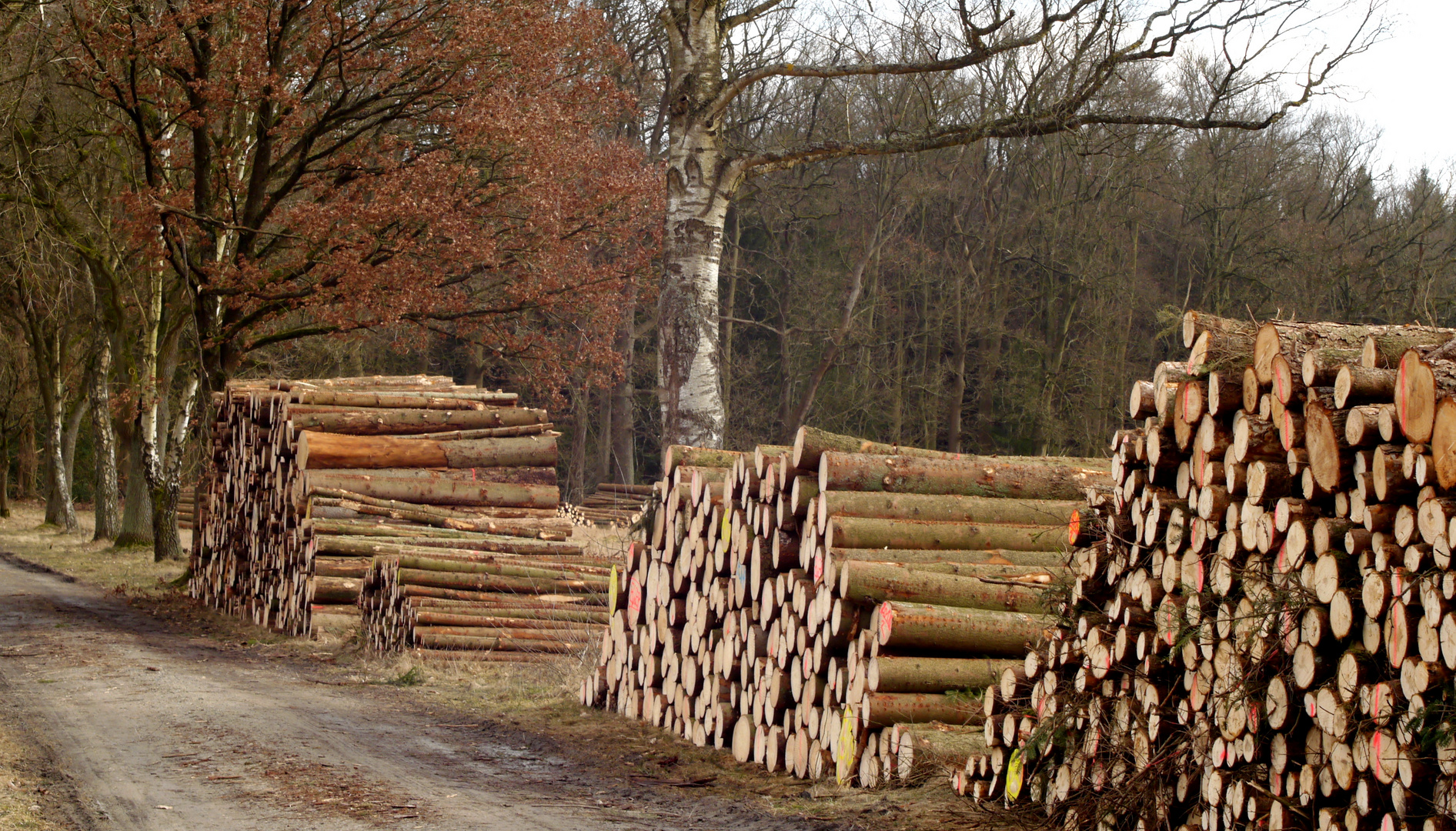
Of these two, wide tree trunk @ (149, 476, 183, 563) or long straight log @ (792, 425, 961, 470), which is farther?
wide tree trunk @ (149, 476, 183, 563)

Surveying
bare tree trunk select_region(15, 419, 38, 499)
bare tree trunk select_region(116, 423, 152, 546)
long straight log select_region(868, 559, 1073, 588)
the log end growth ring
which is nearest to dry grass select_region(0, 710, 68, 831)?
long straight log select_region(868, 559, 1073, 588)

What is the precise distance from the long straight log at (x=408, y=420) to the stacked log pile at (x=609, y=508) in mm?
8042

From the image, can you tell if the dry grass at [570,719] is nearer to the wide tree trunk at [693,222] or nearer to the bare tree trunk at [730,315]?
the wide tree trunk at [693,222]

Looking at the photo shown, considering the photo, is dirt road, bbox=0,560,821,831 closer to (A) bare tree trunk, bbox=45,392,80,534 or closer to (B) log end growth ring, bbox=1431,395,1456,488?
(B) log end growth ring, bbox=1431,395,1456,488

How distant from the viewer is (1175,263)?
106ft

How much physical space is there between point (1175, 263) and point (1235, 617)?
3032 centimetres

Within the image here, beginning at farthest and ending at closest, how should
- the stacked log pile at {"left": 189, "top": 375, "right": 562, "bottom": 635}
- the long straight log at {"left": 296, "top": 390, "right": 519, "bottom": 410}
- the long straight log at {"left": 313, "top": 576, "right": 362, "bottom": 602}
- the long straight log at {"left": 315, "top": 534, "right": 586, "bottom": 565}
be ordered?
the long straight log at {"left": 296, "top": 390, "right": 519, "bottom": 410}
the stacked log pile at {"left": 189, "top": 375, "right": 562, "bottom": 635}
the long straight log at {"left": 313, "top": 576, "right": 362, "bottom": 602}
the long straight log at {"left": 315, "top": 534, "right": 586, "bottom": 565}

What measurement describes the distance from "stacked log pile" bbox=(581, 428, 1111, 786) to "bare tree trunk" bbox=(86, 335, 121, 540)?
19949mm

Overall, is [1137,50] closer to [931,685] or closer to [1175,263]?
[931,685]

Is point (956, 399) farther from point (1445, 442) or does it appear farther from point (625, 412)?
point (1445, 442)

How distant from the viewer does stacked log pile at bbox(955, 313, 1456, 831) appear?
350cm

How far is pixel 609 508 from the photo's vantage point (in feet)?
92.6

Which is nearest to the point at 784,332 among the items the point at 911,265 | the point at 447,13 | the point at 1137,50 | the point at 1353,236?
the point at 911,265

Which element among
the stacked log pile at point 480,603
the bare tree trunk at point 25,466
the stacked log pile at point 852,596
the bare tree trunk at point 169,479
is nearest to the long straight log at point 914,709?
the stacked log pile at point 852,596
